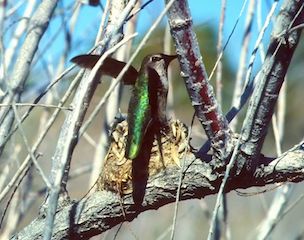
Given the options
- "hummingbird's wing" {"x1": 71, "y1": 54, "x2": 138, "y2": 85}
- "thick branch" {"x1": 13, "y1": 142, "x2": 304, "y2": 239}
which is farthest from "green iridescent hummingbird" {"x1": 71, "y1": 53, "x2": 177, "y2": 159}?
"thick branch" {"x1": 13, "y1": 142, "x2": 304, "y2": 239}

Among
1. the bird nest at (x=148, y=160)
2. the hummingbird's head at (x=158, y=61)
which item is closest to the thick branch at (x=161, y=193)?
the bird nest at (x=148, y=160)

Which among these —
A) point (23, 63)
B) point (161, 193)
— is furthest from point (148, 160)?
point (23, 63)

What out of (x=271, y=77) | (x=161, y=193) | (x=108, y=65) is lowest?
(x=161, y=193)

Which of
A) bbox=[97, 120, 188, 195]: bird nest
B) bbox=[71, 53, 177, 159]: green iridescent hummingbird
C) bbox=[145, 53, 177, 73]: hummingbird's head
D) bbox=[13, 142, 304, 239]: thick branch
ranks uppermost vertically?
bbox=[145, 53, 177, 73]: hummingbird's head

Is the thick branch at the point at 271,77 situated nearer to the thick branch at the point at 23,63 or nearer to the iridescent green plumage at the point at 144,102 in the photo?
the iridescent green plumage at the point at 144,102

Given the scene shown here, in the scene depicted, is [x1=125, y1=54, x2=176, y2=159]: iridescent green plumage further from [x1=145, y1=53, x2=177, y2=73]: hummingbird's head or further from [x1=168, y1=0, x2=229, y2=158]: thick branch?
[x1=168, y1=0, x2=229, y2=158]: thick branch

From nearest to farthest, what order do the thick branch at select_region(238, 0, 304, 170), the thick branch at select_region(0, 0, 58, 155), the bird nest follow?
the thick branch at select_region(238, 0, 304, 170) < the bird nest < the thick branch at select_region(0, 0, 58, 155)

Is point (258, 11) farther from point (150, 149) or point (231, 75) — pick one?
point (231, 75)

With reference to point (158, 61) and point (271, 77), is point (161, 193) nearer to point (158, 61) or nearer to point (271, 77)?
point (158, 61)
